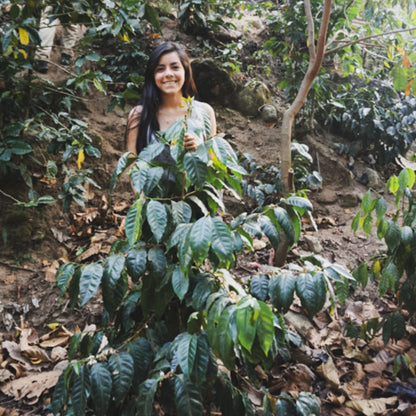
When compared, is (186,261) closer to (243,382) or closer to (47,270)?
(243,382)

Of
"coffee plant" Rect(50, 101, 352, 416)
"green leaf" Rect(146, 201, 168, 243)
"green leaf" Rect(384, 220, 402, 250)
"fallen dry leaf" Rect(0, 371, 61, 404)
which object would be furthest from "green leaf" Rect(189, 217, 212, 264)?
"fallen dry leaf" Rect(0, 371, 61, 404)

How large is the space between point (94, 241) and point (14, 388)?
1.12 metres

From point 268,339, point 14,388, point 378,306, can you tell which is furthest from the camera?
point 378,306

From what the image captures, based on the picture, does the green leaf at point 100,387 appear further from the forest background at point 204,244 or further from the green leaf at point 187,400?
the green leaf at point 187,400

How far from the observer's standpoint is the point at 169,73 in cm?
181

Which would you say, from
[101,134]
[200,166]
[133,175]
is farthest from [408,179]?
[101,134]

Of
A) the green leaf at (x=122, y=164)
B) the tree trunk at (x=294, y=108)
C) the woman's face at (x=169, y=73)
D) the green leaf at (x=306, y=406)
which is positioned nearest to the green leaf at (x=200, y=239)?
the green leaf at (x=122, y=164)

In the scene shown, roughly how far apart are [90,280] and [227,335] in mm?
457

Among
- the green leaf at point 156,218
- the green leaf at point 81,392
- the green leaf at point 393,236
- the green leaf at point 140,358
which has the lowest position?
the green leaf at point 81,392

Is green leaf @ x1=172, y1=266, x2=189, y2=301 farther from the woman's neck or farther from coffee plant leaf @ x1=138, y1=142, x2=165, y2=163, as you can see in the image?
the woman's neck

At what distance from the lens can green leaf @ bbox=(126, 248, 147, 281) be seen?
1006 millimetres

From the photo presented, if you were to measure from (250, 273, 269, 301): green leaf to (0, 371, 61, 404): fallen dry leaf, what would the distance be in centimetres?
128

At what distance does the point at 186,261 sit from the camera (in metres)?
0.90

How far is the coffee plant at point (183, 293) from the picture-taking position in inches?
33.4
